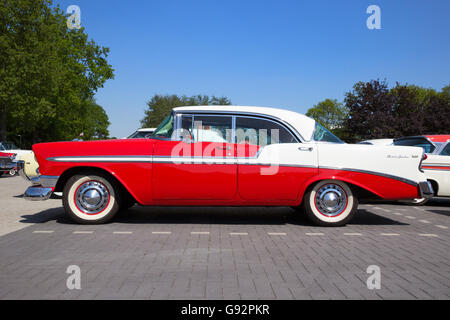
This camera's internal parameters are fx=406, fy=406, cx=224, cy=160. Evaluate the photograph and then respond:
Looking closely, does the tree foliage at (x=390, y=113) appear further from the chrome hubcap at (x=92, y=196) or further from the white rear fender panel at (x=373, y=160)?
the chrome hubcap at (x=92, y=196)

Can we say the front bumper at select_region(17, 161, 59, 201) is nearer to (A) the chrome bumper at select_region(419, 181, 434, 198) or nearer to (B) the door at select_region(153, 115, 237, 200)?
(B) the door at select_region(153, 115, 237, 200)

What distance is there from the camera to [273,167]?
6.14m

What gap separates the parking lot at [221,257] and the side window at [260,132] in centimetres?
135

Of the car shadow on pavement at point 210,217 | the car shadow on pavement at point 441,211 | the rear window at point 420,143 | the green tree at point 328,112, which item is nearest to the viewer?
the car shadow on pavement at point 210,217

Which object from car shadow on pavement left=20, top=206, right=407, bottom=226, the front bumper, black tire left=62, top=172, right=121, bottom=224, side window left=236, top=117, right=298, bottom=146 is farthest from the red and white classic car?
side window left=236, top=117, right=298, bottom=146

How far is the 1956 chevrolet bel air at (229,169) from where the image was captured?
612cm

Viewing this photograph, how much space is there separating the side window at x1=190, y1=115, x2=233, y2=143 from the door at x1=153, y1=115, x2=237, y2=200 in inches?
4.9

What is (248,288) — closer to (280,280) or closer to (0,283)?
(280,280)

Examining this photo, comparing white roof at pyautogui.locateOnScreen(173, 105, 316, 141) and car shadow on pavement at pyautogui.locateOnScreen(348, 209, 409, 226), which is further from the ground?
white roof at pyautogui.locateOnScreen(173, 105, 316, 141)

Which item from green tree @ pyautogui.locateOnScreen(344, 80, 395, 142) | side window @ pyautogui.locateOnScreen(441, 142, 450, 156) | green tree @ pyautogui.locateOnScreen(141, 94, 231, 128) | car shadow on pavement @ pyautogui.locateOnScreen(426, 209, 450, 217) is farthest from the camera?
green tree @ pyautogui.locateOnScreen(141, 94, 231, 128)

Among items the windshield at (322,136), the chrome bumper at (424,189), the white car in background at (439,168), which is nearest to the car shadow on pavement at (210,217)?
the chrome bumper at (424,189)

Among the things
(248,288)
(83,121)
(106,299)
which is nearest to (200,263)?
(248,288)

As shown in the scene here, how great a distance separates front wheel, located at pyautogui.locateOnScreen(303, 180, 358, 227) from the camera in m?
6.26
